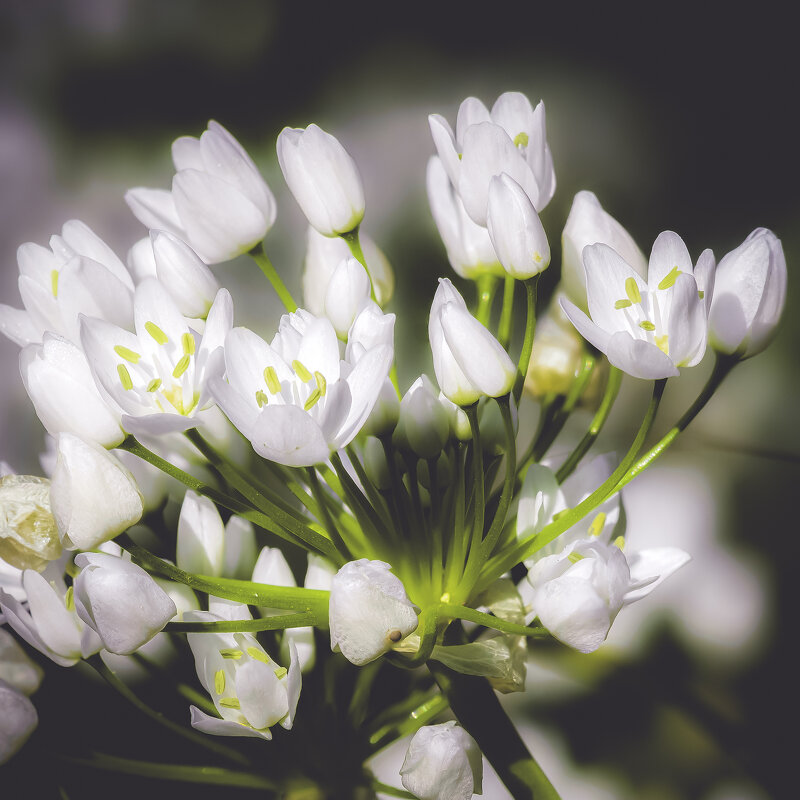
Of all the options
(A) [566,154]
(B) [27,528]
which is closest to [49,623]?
(B) [27,528]

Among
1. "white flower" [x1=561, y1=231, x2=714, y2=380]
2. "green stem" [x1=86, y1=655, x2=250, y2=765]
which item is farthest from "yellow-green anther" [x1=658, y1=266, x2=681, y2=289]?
"green stem" [x1=86, y1=655, x2=250, y2=765]

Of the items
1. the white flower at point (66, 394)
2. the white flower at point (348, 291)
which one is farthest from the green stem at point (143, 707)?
the white flower at point (348, 291)

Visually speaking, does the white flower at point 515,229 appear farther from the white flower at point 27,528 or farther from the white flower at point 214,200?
the white flower at point 27,528

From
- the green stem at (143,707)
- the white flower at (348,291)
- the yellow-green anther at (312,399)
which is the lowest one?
the green stem at (143,707)

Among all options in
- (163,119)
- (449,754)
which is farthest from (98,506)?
(163,119)

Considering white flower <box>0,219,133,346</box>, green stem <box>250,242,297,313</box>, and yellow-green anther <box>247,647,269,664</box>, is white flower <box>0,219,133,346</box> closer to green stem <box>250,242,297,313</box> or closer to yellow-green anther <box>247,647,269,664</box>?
green stem <box>250,242,297,313</box>

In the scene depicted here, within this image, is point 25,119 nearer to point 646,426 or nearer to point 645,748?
point 646,426
